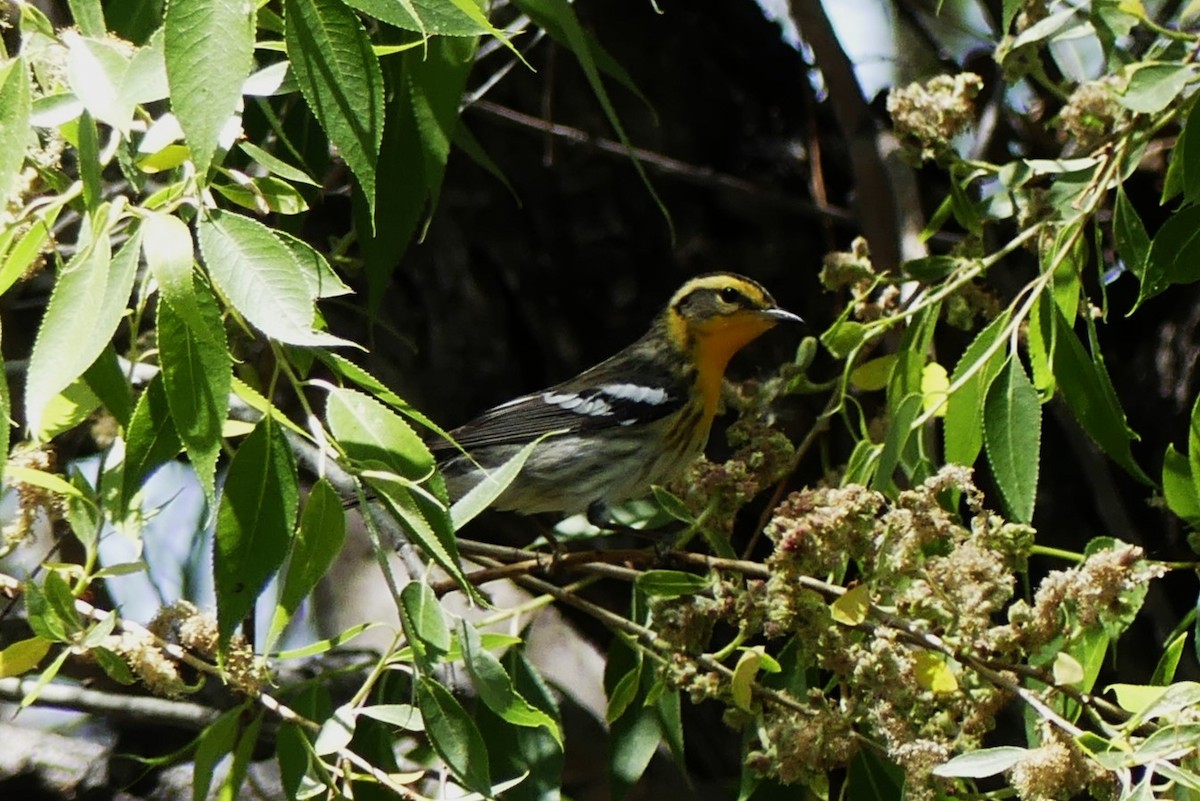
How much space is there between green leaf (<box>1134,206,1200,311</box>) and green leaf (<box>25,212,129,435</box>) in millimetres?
1487

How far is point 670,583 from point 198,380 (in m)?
0.93

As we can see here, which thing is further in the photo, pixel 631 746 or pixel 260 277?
pixel 631 746

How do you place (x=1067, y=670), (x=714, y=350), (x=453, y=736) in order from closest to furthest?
(x=453, y=736)
(x=1067, y=670)
(x=714, y=350)

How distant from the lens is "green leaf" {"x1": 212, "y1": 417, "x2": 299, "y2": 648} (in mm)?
1611

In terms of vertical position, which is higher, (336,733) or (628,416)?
(336,733)

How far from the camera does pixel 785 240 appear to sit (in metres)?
4.29

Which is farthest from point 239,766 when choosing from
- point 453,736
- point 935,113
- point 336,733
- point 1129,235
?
point 1129,235

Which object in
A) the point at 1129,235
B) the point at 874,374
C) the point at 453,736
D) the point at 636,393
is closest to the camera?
the point at 453,736

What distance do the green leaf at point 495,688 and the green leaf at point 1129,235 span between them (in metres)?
1.28

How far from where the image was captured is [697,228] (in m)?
4.26

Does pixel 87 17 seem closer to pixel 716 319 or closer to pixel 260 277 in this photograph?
pixel 260 277

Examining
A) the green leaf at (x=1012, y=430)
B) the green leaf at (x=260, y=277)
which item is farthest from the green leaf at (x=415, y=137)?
the green leaf at (x=1012, y=430)

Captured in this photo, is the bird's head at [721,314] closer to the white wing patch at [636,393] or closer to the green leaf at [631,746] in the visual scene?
the white wing patch at [636,393]

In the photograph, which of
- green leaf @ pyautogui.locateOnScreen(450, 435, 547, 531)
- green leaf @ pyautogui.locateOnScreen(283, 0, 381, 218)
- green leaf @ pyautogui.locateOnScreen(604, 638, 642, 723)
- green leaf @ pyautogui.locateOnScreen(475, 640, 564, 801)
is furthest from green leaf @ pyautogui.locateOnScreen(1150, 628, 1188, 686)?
green leaf @ pyautogui.locateOnScreen(283, 0, 381, 218)
